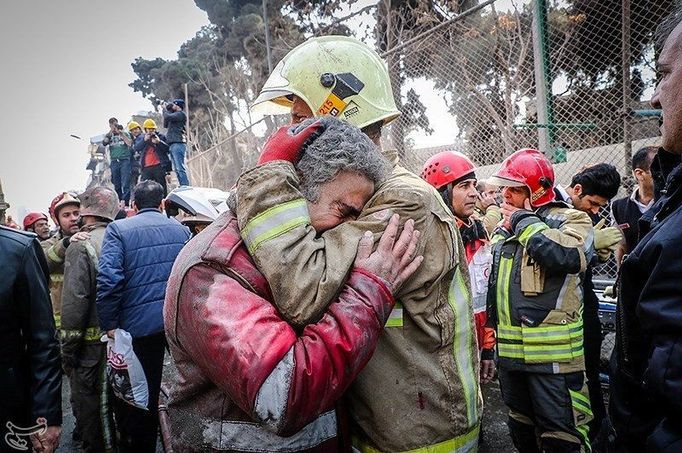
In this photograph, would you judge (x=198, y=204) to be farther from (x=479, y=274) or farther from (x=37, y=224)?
(x=37, y=224)

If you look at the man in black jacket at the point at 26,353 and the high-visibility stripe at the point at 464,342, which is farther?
the man in black jacket at the point at 26,353

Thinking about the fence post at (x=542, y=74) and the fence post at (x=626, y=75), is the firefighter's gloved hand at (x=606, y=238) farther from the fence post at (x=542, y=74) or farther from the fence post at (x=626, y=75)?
the fence post at (x=626, y=75)

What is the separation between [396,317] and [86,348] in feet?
12.0

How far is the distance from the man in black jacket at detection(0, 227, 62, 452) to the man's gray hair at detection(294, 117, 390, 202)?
6.12ft

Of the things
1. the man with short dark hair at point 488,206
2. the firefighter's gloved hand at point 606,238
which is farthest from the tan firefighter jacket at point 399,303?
the man with short dark hair at point 488,206

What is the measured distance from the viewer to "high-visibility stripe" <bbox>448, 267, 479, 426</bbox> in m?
1.44

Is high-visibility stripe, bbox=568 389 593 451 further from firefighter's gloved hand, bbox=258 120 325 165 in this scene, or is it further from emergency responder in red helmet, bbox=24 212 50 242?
emergency responder in red helmet, bbox=24 212 50 242

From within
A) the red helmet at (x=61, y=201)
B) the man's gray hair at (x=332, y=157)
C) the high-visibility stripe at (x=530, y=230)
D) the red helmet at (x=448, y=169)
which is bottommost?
the high-visibility stripe at (x=530, y=230)

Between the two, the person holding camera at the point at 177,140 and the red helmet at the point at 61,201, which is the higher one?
the person holding camera at the point at 177,140

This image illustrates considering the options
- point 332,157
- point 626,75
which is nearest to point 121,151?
point 626,75

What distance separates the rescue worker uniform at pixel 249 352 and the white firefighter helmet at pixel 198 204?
2837 millimetres

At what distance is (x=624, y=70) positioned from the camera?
16.0 ft

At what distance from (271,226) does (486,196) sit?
4.59 m

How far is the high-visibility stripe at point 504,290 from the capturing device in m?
3.15
